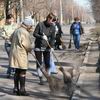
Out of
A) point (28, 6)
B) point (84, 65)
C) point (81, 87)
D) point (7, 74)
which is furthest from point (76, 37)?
point (28, 6)

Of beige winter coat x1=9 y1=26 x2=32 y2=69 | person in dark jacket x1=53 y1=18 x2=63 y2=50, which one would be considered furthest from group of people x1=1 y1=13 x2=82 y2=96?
person in dark jacket x1=53 y1=18 x2=63 y2=50

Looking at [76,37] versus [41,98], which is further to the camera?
[76,37]

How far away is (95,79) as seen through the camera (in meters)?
12.9

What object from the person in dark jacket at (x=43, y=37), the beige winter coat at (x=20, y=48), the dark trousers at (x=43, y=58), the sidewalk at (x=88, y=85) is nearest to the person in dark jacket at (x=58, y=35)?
the sidewalk at (x=88, y=85)

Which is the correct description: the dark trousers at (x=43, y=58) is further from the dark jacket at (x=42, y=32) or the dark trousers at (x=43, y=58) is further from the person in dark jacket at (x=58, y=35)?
the person in dark jacket at (x=58, y=35)

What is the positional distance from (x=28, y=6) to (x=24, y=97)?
172ft

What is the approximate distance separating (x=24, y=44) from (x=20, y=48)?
14cm

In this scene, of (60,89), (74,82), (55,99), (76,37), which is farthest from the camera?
(76,37)

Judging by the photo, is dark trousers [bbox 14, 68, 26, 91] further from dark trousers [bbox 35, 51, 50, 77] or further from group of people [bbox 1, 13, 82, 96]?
dark trousers [bbox 35, 51, 50, 77]

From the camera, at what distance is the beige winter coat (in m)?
10.5

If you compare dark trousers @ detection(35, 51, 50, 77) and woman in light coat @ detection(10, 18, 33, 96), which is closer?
woman in light coat @ detection(10, 18, 33, 96)

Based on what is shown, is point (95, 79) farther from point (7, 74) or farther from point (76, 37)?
point (76, 37)

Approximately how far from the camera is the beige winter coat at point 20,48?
413 inches

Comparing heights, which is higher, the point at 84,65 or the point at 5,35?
the point at 5,35
